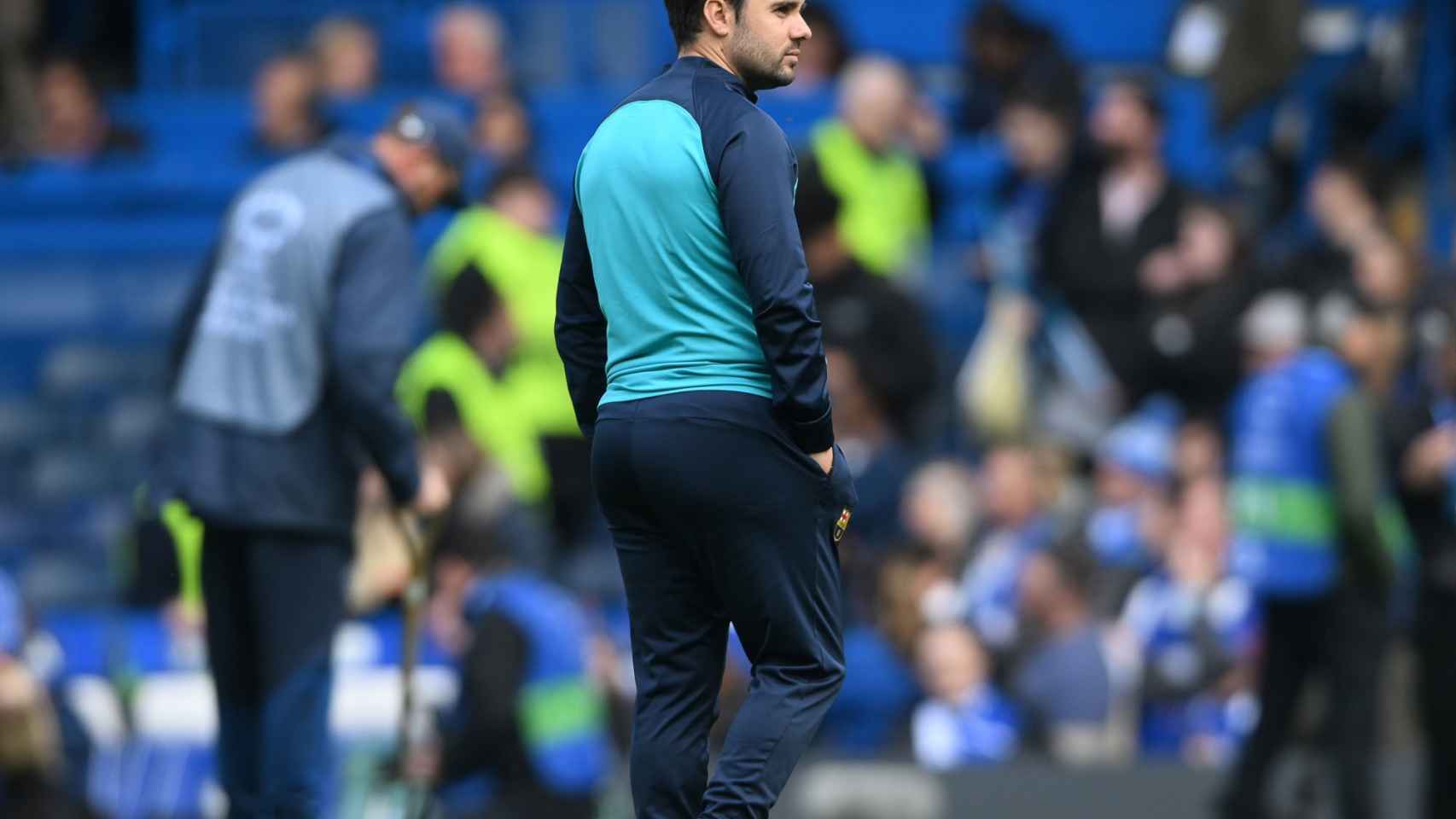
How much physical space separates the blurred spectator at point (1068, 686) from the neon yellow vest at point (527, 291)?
A: 7.13 ft

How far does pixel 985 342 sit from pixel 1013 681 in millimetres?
2118

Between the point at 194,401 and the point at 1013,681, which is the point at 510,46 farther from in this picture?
→ the point at 194,401

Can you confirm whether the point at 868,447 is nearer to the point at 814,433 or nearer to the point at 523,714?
the point at 523,714

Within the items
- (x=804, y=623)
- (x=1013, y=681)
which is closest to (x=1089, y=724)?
(x=1013, y=681)

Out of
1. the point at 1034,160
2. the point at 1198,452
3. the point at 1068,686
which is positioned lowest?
the point at 1068,686

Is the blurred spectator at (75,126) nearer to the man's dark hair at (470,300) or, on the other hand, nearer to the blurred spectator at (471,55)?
the blurred spectator at (471,55)

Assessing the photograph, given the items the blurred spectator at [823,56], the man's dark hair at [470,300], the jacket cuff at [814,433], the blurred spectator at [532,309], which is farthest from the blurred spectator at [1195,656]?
the jacket cuff at [814,433]

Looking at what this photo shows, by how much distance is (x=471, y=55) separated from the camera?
12.2 meters

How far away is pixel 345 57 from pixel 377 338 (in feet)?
21.3

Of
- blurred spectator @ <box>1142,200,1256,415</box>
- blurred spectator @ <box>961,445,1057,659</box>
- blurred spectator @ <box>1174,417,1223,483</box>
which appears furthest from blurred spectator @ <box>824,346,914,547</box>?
blurred spectator @ <box>1142,200,1256,415</box>

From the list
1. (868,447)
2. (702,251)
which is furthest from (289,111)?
(702,251)

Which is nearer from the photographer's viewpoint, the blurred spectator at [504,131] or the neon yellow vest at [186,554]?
the neon yellow vest at [186,554]

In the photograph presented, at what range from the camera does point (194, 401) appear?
669cm

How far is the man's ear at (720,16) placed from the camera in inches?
192
